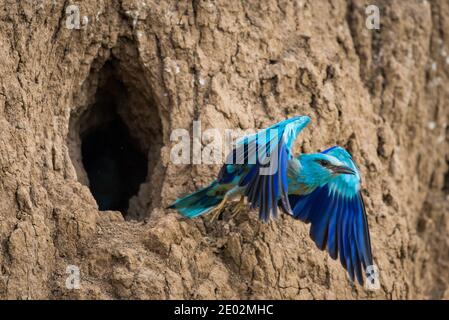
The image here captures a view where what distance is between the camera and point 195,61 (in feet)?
21.8

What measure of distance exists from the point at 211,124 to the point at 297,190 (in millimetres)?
661

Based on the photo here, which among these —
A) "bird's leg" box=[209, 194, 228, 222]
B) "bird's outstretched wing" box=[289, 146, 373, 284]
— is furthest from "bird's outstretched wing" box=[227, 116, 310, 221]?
"bird's outstretched wing" box=[289, 146, 373, 284]

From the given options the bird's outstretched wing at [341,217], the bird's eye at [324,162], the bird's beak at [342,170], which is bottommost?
the bird's outstretched wing at [341,217]

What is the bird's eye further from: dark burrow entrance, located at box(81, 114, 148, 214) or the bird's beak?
dark burrow entrance, located at box(81, 114, 148, 214)

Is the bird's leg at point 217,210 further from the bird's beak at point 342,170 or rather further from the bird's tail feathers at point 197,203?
the bird's beak at point 342,170

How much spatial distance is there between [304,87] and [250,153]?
3.42ft

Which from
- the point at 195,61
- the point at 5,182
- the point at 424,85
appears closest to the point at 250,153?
the point at 195,61

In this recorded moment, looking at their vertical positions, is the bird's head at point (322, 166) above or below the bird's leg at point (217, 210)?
above

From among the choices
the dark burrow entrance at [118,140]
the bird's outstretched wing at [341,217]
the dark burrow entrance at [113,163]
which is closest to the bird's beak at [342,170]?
the bird's outstretched wing at [341,217]

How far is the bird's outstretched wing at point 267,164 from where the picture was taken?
5773mm

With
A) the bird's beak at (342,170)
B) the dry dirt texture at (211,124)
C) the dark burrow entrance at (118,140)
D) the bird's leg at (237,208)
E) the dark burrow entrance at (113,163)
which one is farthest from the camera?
the dark burrow entrance at (113,163)

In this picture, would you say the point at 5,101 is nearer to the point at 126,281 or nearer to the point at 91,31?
the point at 91,31

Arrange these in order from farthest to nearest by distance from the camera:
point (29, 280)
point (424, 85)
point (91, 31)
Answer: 1. point (424, 85)
2. point (91, 31)
3. point (29, 280)

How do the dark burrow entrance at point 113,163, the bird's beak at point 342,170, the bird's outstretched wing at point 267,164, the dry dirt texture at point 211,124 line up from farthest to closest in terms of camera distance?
the dark burrow entrance at point 113,163 < the bird's beak at point 342,170 < the dry dirt texture at point 211,124 < the bird's outstretched wing at point 267,164
